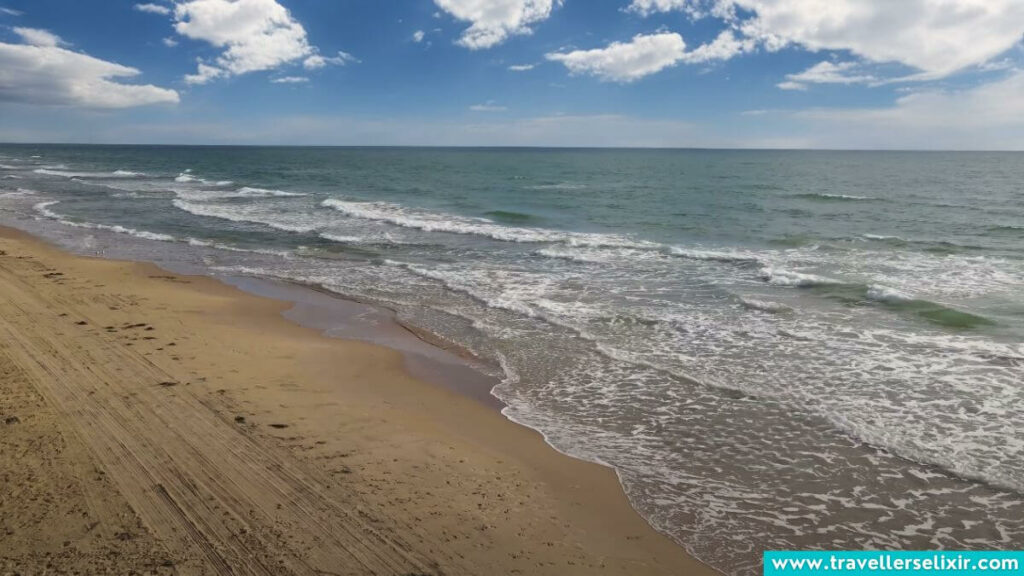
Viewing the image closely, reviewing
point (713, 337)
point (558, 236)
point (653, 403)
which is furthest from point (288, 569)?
point (558, 236)

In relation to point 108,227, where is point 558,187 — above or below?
above

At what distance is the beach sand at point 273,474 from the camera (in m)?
5.22

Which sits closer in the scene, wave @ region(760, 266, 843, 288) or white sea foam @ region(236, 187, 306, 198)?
wave @ region(760, 266, 843, 288)

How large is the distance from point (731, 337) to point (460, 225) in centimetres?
1830

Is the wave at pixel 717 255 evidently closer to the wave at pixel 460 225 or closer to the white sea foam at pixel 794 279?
the wave at pixel 460 225

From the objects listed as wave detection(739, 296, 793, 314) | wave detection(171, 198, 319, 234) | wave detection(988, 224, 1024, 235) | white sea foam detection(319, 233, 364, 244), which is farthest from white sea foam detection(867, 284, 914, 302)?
wave detection(171, 198, 319, 234)

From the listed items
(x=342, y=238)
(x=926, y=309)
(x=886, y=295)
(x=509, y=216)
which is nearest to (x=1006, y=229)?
(x=886, y=295)

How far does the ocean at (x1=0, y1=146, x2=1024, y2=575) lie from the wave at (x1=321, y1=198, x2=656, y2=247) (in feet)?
0.80

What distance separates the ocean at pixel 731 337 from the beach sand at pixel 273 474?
83 centimetres

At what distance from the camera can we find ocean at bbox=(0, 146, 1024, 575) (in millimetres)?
6512

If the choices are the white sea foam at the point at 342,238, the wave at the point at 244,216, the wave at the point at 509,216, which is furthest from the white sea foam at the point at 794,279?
the wave at the point at 244,216

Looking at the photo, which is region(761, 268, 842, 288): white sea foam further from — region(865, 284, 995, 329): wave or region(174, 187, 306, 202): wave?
region(174, 187, 306, 202): wave

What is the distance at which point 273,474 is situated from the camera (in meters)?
6.42

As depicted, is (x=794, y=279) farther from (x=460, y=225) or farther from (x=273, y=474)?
(x=460, y=225)
